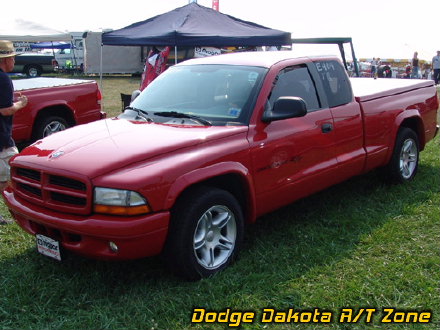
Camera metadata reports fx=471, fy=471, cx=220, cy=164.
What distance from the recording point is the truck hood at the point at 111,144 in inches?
125

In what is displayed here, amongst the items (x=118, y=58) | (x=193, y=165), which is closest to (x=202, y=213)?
(x=193, y=165)

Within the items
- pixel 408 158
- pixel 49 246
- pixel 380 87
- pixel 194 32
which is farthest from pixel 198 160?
pixel 194 32

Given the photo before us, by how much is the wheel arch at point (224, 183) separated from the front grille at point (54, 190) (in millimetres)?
554

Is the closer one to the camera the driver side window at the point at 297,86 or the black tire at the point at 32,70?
the driver side window at the point at 297,86

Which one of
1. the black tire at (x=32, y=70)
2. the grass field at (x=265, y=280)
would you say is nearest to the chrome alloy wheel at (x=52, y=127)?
the grass field at (x=265, y=280)

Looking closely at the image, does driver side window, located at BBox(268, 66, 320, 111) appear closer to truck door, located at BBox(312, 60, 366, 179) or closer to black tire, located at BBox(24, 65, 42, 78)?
truck door, located at BBox(312, 60, 366, 179)

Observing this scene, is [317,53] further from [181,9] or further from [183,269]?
[181,9]

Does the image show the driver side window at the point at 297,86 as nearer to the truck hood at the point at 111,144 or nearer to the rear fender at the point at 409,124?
the truck hood at the point at 111,144

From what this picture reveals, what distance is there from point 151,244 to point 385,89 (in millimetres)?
3664

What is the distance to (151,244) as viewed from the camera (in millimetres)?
3105

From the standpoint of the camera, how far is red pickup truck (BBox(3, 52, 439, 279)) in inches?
121

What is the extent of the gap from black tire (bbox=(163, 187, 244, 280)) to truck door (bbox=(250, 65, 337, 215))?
1.11 ft

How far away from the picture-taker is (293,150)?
4043mm

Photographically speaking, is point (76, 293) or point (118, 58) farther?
point (118, 58)
